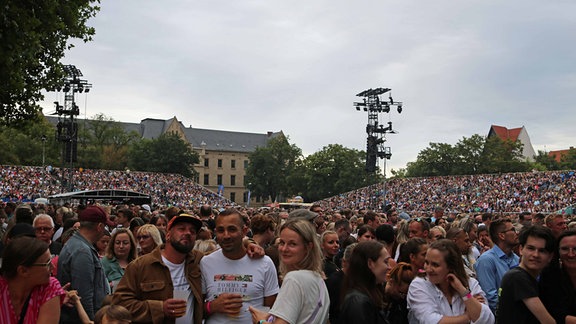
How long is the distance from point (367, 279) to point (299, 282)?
31.1 inches

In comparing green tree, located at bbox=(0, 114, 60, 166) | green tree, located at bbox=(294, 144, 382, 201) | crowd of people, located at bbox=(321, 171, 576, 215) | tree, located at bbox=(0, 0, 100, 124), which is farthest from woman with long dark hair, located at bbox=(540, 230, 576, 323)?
green tree, located at bbox=(0, 114, 60, 166)

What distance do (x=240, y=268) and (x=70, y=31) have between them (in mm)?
14558

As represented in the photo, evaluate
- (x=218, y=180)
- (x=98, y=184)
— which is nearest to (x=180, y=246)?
(x=98, y=184)

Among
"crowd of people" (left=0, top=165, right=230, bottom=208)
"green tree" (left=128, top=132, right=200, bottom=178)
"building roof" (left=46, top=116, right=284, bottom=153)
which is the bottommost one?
"crowd of people" (left=0, top=165, right=230, bottom=208)

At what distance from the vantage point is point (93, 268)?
16.6 feet

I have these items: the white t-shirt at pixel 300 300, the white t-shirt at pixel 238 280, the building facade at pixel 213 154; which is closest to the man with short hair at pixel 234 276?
the white t-shirt at pixel 238 280

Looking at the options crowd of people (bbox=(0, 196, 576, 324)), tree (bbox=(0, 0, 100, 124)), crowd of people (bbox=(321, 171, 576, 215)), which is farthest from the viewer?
crowd of people (bbox=(321, 171, 576, 215))

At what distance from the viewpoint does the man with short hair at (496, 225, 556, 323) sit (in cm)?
385

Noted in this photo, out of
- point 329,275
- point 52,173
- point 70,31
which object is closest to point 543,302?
point 329,275

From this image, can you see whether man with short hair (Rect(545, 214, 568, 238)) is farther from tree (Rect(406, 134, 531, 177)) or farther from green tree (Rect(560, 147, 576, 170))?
green tree (Rect(560, 147, 576, 170))

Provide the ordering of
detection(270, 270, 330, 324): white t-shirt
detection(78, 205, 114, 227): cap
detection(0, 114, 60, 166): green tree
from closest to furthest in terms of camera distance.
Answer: detection(270, 270, 330, 324): white t-shirt → detection(78, 205, 114, 227): cap → detection(0, 114, 60, 166): green tree

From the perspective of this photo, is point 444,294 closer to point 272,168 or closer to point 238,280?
point 238,280

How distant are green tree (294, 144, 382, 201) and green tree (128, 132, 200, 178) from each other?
19.6 m

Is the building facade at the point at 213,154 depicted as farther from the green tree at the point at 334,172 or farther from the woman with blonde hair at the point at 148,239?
the woman with blonde hair at the point at 148,239
